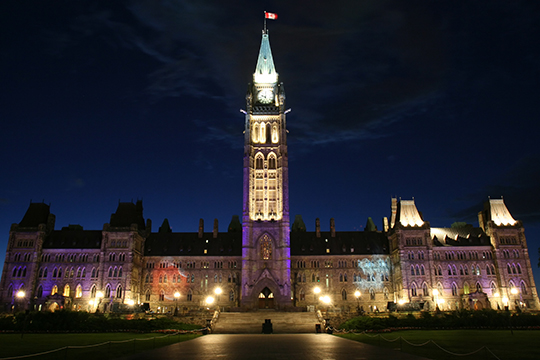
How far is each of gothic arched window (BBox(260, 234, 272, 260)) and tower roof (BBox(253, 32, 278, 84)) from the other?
3499 cm

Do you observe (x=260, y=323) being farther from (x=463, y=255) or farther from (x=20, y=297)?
(x=20, y=297)

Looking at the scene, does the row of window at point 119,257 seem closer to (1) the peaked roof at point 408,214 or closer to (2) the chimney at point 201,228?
(2) the chimney at point 201,228

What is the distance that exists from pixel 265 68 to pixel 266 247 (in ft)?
134

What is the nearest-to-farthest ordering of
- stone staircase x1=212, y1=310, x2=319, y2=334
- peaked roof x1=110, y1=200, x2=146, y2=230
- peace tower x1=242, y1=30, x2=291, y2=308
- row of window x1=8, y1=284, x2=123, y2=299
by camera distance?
1. stone staircase x1=212, y1=310, x2=319, y2=334
2. peace tower x1=242, y1=30, x2=291, y2=308
3. row of window x1=8, y1=284, x2=123, y2=299
4. peaked roof x1=110, y1=200, x2=146, y2=230

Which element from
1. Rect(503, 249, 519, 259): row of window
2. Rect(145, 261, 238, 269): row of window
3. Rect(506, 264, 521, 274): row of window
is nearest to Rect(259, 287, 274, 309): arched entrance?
Rect(145, 261, 238, 269): row of window

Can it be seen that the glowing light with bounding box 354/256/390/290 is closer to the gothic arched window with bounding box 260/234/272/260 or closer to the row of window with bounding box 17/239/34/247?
the gothic arched window with bounding box 260/234/272/260

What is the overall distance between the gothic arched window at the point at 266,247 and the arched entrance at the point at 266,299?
6054 millimetres

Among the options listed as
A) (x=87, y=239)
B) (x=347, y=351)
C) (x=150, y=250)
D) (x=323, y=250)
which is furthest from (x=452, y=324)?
(x=87, y=239)

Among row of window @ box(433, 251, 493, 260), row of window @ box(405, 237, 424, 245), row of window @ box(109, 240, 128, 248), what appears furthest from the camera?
row of window @ box(433, 251, 493, 260)

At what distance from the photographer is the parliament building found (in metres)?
77.7

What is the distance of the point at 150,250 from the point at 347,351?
69.7 m

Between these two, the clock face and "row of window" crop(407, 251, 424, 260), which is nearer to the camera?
"row of window" crop(407, 251, 424, 260)

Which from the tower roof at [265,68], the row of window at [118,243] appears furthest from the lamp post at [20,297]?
the tower roof at [265,68]

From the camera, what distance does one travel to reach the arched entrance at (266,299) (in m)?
78.1
